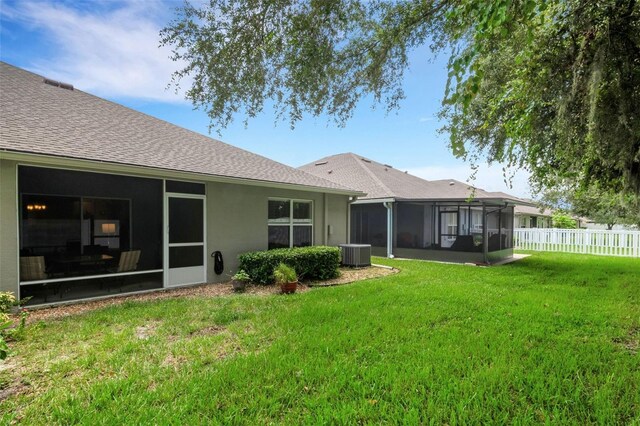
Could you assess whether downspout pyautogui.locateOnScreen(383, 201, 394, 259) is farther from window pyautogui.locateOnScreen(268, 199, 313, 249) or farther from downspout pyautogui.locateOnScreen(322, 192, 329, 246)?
window pyautogui.locateOnScreen(268, 199, 313, 249)

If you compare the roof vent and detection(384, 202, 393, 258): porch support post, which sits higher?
the roof vent

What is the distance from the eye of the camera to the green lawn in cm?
286


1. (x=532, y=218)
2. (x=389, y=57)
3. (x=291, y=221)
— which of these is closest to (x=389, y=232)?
(x=291, y=221)

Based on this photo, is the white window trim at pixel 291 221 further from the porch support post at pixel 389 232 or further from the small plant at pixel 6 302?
the small plant at pixel 6 302

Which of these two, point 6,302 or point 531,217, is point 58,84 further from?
point 531,217

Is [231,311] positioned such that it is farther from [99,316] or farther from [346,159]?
[346,159]

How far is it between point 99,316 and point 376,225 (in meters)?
12.1

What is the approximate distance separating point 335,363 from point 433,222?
1194 centimetres

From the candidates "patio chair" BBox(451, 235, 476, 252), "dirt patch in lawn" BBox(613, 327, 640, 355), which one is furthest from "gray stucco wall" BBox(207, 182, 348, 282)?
"dirt patch in lawn" BBox(613, 327, 640, 355)

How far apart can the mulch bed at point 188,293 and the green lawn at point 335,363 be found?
63cm

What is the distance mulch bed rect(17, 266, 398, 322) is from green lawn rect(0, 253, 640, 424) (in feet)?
2.06

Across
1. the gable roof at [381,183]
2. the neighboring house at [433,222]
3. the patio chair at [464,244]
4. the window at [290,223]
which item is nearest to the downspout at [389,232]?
the neighboring house at [433,222]

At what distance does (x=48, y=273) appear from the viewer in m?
7.38

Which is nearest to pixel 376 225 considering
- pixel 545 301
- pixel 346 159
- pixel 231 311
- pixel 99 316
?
pixel 346 159
